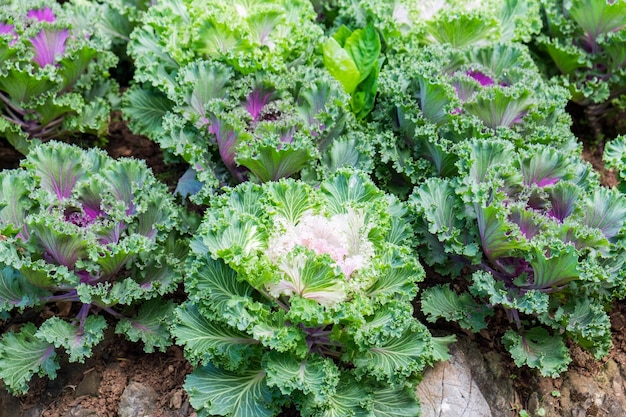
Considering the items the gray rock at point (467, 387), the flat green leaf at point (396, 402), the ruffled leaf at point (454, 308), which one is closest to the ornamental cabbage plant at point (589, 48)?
the ruffled leaf at point (454, 308)

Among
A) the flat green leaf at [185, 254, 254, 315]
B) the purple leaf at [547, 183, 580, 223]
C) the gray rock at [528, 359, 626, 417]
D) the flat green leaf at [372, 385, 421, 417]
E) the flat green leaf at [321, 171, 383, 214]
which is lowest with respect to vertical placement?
the gray rock at [528, 359, 626, 417]

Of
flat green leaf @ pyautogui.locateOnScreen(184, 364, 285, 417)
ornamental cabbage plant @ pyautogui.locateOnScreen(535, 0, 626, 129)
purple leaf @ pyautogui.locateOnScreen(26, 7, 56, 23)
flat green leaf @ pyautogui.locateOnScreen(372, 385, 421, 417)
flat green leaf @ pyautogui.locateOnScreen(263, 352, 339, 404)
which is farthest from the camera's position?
ornamental cabbage plant @ pyautogui.locateOnScreen(535, 0, 626, 129)

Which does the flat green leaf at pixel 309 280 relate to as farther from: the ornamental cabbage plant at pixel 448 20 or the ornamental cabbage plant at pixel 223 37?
the ornamental cabbage plant at pixel 448 20

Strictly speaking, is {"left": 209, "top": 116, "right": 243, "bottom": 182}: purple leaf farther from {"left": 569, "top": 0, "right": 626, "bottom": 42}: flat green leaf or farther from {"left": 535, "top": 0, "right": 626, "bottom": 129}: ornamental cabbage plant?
{"left": 569, "top": 0, "right": 626, "bottom": 42}: flat green leaf

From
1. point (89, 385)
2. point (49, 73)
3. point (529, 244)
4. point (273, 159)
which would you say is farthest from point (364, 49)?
point (89, 385)

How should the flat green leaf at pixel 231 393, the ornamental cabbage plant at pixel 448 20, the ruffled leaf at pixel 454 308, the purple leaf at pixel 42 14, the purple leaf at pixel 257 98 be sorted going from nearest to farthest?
the flat green leaf at pixel 231 393, the ruffled leaf at pixel 454 308, the purple leaf at pixel 257 98, the purple leaf at pixel 42 14, the ornamental cabbage plant at pixel 448 20

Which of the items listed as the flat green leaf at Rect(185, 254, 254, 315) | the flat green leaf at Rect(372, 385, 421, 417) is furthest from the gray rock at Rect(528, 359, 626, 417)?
the flat green leaf at Rect(185, 254, 254, 315)
